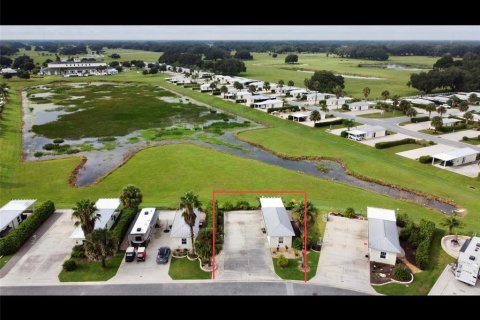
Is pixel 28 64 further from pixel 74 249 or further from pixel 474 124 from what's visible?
pixel 474 124

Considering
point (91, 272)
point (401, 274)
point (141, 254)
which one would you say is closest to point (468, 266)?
point (401, 274)

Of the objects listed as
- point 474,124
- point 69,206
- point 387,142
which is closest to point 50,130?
point 69,206

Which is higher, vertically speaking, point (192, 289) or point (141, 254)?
point (141, 254)

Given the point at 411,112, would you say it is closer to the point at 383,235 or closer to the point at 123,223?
the point at 383,235

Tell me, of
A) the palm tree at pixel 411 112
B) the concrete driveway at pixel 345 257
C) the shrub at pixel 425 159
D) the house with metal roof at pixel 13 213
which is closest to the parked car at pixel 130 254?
the house with metal roof at pixel 13 213

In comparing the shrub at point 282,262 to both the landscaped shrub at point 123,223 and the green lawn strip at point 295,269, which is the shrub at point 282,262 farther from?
the landscaped shrub at point 123,223

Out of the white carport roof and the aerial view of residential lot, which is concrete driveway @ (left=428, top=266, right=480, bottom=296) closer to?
the aerial view of residential lot

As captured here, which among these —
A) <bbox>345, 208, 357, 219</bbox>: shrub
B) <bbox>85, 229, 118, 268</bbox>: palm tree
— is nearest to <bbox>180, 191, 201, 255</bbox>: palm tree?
<bbox>85, 229, 118, 268</bbox>: palm tree
